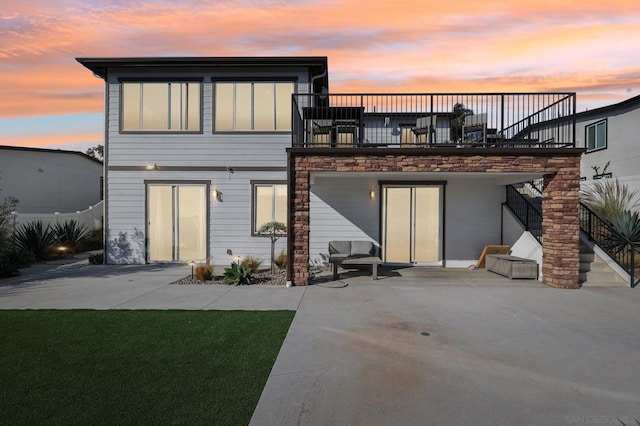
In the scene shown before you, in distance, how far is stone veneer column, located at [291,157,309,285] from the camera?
352 inches

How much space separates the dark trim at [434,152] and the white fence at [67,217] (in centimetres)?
1132

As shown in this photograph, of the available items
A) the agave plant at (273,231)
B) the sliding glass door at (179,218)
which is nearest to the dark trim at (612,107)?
the agave plant at (273,231)

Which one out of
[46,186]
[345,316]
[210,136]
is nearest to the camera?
[345,316]

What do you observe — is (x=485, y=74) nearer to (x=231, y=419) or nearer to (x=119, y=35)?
(x=119, y=35)

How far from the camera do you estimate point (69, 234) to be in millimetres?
14414

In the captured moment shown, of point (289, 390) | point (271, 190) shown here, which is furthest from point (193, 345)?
point (271, 190)

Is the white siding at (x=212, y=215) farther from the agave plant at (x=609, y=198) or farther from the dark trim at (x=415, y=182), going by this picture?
the agave plant at (x=609, y=198)

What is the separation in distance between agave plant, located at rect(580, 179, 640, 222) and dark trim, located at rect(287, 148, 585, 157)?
4.87m

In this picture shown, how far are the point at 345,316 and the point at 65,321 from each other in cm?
477

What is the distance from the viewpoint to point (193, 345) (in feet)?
15.9

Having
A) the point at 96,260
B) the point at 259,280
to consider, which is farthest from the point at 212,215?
the point at 96,260

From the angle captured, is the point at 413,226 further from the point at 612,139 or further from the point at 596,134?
the point at 596,134

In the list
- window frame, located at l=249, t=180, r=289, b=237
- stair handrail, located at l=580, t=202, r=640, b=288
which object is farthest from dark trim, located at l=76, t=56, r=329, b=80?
stair handrail, located at l=580, t=202, r=640, b=288

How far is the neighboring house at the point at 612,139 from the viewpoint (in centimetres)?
1723
